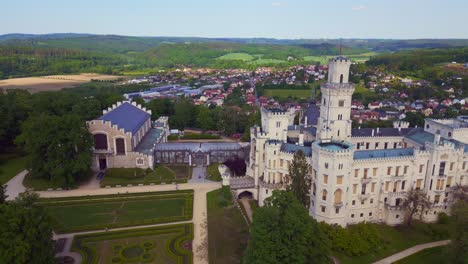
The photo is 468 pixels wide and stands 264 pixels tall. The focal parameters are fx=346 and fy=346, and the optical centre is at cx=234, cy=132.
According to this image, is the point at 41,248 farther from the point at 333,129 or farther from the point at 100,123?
the point at 333,129

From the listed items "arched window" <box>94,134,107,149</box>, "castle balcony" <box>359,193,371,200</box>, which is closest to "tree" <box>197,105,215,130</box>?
"arched window" <box>94,134,107,149</box>

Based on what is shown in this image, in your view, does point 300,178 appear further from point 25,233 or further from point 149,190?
point 25,233

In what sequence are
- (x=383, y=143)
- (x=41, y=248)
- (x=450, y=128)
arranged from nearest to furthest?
(x=41, y=248) < (x=450, y=128) < (x=383, y=143)

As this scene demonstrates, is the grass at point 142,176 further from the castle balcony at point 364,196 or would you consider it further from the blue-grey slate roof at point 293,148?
the castle balcony at point 364,196

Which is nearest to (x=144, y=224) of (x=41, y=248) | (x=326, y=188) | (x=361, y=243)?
(x=41, y=248)

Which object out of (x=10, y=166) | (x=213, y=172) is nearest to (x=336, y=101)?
(x=213, y=172)

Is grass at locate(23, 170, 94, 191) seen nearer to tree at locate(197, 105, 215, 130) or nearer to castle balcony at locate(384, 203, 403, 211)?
tree at locate(197, 105, 215, 130)

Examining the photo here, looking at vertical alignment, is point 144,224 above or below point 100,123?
below
